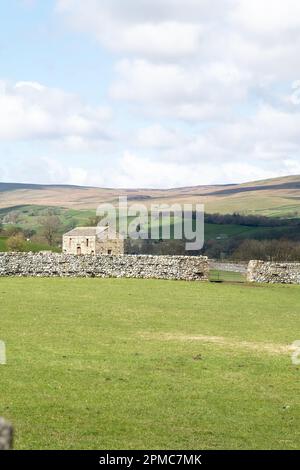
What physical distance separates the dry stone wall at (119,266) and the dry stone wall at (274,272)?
388cm

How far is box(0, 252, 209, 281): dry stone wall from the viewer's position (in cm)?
4597

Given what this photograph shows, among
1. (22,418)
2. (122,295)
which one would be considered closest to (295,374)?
(22,418)

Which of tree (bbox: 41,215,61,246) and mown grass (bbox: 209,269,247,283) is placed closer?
mown grass (bbox: 209,269,247,283)

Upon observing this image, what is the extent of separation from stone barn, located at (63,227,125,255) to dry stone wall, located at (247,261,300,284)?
943 inches

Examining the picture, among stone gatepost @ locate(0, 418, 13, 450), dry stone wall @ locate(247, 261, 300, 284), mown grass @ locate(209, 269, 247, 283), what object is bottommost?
mown grass @ locate(209, 269, 247, 283)

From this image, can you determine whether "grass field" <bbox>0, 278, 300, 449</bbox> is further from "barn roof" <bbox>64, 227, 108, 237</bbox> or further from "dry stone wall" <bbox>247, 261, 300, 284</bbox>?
"barn roof" <bbox>64, 227, 108, 237</bbox>

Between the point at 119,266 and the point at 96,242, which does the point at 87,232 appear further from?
the point at 119,266

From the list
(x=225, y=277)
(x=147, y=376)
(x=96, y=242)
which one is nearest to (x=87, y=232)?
(x=96, y=242)

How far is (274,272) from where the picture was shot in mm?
47594

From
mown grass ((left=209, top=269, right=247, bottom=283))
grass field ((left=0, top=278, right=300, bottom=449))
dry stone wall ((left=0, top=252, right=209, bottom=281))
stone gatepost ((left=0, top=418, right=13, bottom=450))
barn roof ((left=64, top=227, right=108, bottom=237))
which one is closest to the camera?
stone gatepost ((left=0, top=418, right=13, bottom=450))

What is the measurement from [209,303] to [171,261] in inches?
525

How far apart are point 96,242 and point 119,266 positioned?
23.9 meters

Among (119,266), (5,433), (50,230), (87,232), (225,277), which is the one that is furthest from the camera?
(50,230)

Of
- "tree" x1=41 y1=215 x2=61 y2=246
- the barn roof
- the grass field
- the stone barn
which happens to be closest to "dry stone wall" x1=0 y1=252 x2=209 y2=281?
the grass field
